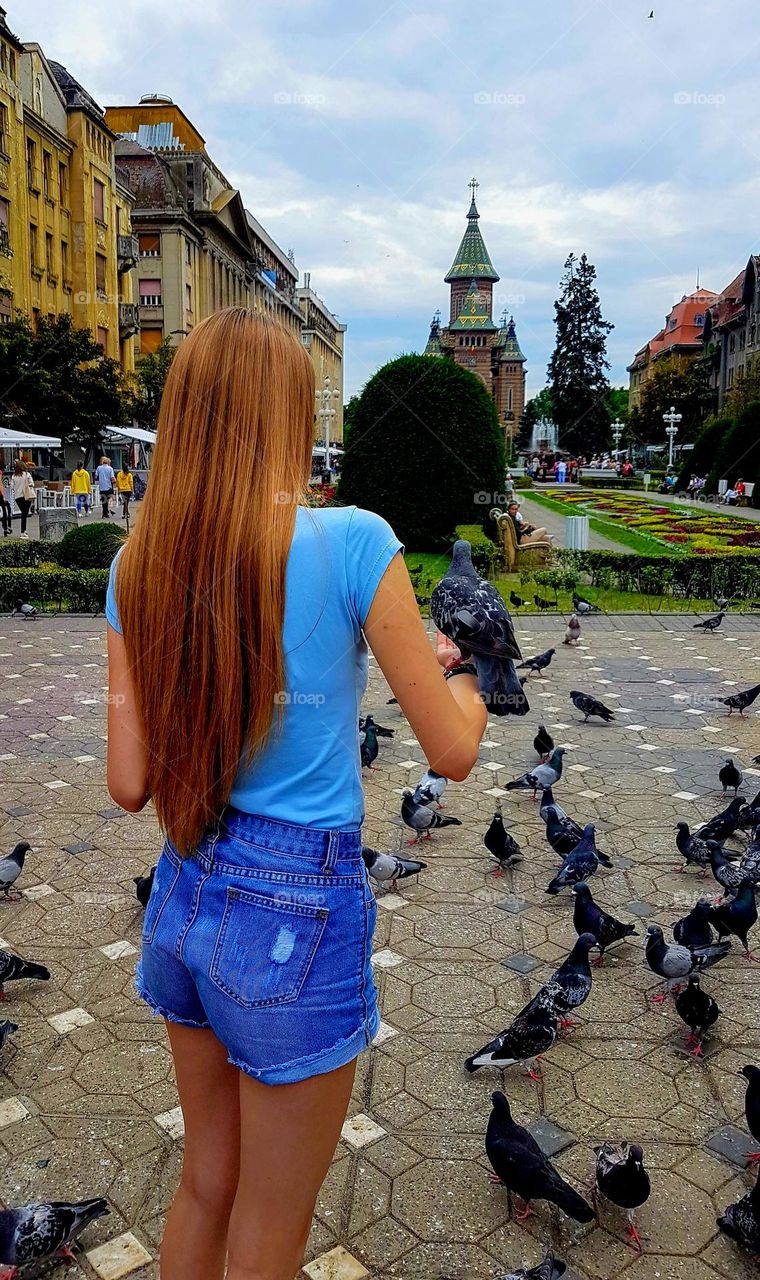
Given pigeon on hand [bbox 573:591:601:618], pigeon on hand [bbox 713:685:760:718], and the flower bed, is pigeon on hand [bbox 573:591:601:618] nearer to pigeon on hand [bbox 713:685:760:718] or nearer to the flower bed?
pigeon on hand [bbox 713:685:760:718]

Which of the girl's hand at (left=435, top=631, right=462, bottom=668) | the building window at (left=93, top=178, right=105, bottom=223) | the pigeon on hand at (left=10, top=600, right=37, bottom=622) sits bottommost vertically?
the pigeon on hand at (left=10, top=600, right=37, bottom=622)

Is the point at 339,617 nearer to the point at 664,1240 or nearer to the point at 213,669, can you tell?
the point at 213,669

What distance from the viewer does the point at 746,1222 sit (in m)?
2.79

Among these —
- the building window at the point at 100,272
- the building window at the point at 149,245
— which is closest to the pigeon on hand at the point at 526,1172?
the building window at the point at 100,272

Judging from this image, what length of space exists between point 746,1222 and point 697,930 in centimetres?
171

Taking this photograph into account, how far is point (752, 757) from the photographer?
25.9 ft

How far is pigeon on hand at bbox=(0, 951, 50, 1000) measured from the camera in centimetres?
403

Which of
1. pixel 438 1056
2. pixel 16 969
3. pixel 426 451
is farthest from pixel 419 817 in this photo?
pixel 426 451

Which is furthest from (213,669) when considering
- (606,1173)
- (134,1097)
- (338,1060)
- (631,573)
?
(631,573)

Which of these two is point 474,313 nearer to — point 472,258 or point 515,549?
point 472,258

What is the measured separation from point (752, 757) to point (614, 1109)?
5008 millimetres

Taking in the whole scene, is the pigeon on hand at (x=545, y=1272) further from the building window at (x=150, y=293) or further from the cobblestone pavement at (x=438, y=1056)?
the building window at (x=150, y=293)

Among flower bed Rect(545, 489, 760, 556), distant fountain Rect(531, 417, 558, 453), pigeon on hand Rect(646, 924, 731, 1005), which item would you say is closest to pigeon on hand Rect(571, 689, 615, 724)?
pigeon on hand Rect(646, 924, 731, 1005)

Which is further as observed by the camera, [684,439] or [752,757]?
[684,439]
